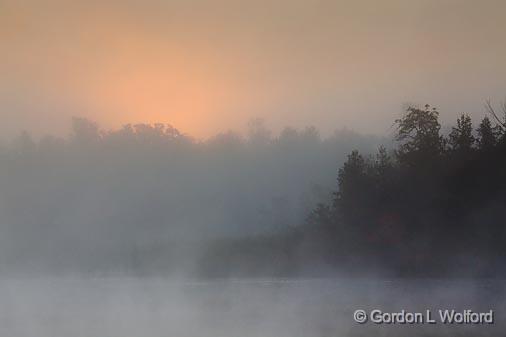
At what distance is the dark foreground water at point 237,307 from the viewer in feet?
28.0

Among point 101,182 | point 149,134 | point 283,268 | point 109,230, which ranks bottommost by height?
point 283,268

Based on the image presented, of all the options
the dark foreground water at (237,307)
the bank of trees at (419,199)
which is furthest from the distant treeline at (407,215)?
the dark foreground water at (237,307)

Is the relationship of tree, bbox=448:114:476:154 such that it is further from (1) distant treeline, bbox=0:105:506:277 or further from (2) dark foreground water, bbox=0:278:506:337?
(2) dark foreground water, bbox=0:278:506:337

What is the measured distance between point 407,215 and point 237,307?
10.7 meters

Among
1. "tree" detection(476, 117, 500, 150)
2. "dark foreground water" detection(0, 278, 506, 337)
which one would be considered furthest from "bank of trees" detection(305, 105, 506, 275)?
"dark foreground water" detection(0, 278, 506, 337)

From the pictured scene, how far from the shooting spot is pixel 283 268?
1812cm

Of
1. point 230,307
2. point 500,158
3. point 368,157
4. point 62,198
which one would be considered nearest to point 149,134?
point 62,198

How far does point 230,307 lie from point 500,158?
40.3ft

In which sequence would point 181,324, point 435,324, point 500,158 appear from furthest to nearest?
point 500,158, point 181,324, point 435,324

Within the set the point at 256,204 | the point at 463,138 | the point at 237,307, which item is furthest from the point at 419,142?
the point at 237,307

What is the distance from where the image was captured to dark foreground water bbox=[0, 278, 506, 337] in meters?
8.54

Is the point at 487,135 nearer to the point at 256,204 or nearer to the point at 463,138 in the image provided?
the point at 463,138

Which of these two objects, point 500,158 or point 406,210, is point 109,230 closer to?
point 406,210

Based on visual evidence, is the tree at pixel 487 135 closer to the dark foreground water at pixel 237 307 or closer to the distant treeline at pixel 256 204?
the distant treeline at pixel 256 204
